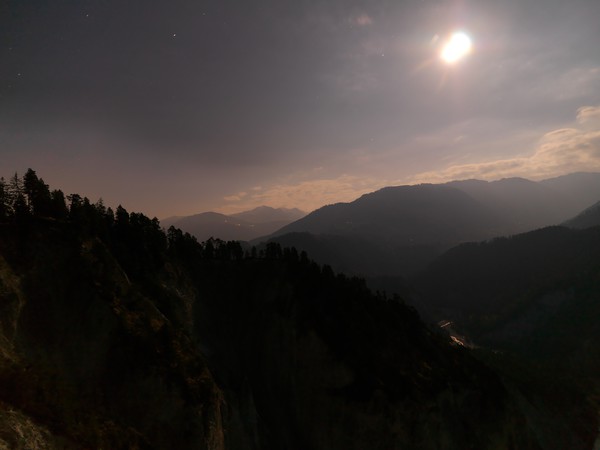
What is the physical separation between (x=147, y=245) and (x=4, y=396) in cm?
4709

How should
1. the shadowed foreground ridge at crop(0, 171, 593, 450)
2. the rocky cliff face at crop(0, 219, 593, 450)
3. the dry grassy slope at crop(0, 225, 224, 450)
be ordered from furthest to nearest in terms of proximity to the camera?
the shadowed foreground ridge at crop(0, 171, 593, 450)
the rocky cliff face at crop(0, 219, 593, 450)
the dry grassy slope at crop(0, 225, 224, 450)

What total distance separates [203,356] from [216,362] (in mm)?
5915

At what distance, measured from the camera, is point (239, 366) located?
223 feet

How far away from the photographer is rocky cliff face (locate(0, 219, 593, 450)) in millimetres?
34594

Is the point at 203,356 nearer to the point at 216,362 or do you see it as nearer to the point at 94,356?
the point at 216,362

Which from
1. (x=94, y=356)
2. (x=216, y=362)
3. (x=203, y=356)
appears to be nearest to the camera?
(x=94, y=356)

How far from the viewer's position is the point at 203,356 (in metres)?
59.7

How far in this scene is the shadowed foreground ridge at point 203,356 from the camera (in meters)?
35.2

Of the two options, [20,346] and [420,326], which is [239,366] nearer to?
[20,346]

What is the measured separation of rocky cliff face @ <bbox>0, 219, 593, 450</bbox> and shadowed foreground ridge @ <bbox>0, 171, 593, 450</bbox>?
22 centimetres

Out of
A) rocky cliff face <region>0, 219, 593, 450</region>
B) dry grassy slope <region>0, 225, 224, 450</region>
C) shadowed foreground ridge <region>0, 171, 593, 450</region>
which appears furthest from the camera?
shadowed foreground ridge <region>0, 171, 593, 450</region>

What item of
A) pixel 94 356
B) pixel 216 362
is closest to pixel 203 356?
pixel 216 362

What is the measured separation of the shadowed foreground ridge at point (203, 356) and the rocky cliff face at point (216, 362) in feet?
0.72

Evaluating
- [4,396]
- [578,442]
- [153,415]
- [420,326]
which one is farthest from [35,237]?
[578,442]
